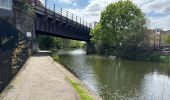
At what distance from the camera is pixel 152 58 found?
51.4 metres

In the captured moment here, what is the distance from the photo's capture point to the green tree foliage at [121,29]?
54.7 metres

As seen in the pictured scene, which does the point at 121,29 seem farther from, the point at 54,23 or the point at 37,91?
the point at 37,91

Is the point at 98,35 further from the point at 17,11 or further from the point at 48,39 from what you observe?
the point at 17,11

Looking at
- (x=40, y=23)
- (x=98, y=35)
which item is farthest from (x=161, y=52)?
(x=40, y=23)

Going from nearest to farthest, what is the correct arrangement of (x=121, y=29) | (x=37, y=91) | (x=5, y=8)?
(x=37, y=91)
(x=5, y=8)
(x=121, y=29)

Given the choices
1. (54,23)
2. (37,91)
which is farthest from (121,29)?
(37,91)

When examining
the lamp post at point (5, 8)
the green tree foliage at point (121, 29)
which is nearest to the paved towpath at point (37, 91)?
the lamp post at point (5, 8)

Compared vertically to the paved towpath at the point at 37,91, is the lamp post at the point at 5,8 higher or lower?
higher

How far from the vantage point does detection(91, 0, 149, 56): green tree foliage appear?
54.7m

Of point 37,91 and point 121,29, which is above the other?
point 121,29

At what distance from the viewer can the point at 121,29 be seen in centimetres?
6272

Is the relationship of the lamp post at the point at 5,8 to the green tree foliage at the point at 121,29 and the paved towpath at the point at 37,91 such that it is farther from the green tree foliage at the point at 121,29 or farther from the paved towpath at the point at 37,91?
the green tree foliage at the point at 121,29

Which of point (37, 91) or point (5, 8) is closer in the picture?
point (37, 91)

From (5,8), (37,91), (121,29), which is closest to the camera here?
(37,91)
